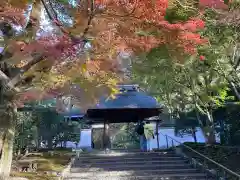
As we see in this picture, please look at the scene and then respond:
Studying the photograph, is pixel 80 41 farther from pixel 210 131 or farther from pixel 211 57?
pixel 210 131

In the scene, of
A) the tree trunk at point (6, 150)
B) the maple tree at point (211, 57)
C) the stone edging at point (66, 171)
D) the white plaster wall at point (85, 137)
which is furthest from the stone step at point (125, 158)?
the white plaster wall at point (85, 137)

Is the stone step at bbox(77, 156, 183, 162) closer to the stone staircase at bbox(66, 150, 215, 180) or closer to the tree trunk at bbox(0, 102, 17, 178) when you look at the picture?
the stone staircase at bbox(66, 150, 215, 180)

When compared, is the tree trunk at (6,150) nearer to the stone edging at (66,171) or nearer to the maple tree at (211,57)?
the stone edging at (66,171)

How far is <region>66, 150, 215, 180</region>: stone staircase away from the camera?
10754mm

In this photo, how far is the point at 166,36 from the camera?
730 cm

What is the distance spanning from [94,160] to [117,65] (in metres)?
6.51

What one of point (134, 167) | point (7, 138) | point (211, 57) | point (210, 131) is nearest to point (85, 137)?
point (210, 131)

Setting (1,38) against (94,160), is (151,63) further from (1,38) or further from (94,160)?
(94,160)

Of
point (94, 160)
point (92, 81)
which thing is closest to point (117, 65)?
point (92, 81)

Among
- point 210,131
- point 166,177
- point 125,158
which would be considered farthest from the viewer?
point 210,131

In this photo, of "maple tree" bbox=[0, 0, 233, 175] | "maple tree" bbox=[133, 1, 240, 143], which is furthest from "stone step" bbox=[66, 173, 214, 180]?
"maple tree" bbox=[133, 1, 240, 143]

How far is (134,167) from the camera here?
12383 mm

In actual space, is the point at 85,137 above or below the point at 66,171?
above

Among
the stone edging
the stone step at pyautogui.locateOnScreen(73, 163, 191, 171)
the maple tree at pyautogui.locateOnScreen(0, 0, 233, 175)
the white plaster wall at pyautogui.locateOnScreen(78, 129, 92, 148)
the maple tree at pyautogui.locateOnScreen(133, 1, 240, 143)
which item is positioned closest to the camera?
the maple tree at pyautogui.locateOnScreen(0, 0, 233, 175)
